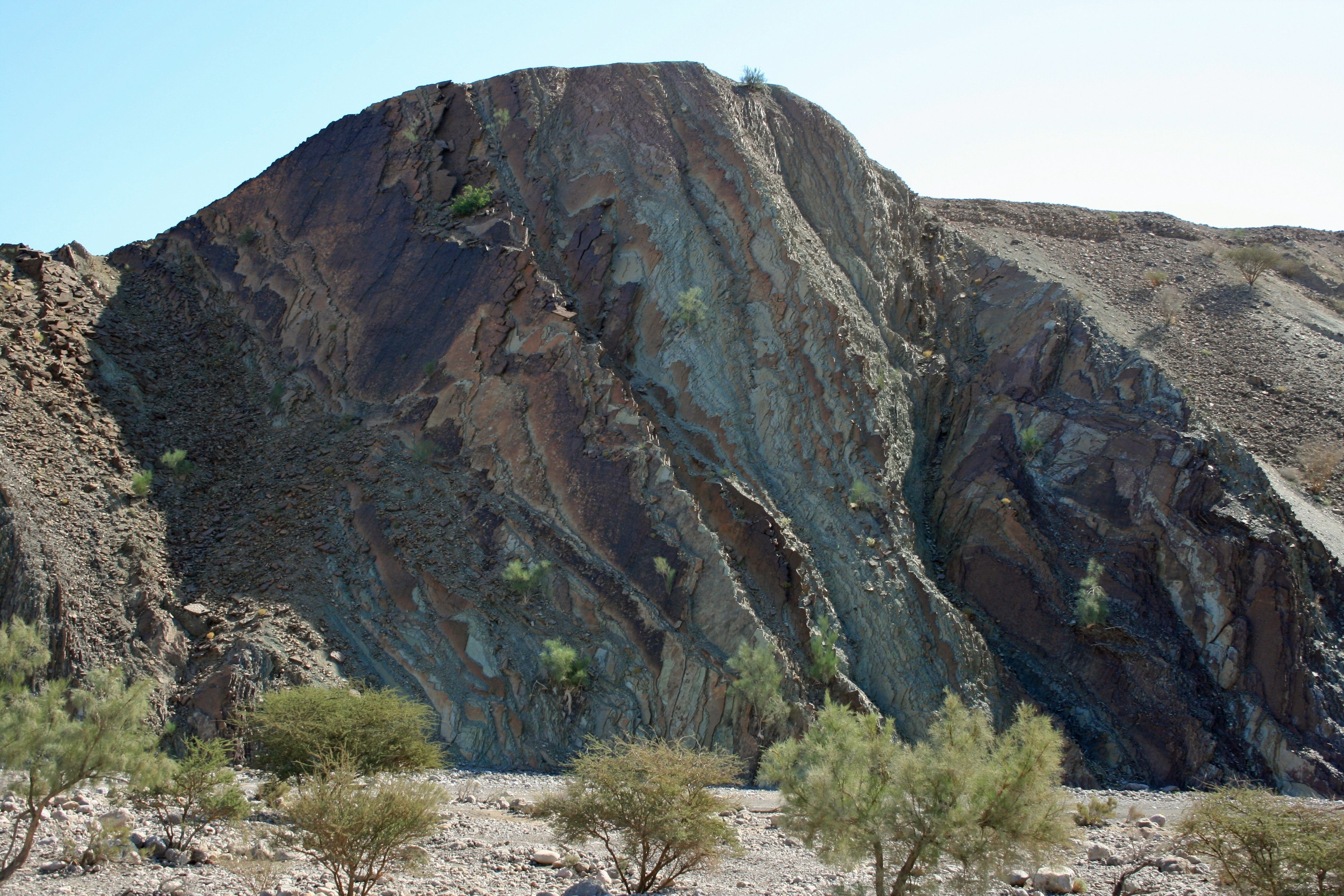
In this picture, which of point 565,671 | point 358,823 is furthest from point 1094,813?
point 358,823

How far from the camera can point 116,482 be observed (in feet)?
68.8

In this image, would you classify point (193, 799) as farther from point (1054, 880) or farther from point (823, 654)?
point (1054, 880)

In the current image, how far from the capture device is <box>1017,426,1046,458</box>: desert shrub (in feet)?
87.0

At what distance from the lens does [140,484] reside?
2108 cm

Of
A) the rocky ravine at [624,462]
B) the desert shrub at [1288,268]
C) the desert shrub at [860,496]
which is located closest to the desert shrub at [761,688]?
the rocky ravine at [624,462]

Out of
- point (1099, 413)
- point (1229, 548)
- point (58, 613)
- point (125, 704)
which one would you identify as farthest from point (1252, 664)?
point (58, 613)

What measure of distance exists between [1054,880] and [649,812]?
233 inches

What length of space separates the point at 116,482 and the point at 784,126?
21.8 meters

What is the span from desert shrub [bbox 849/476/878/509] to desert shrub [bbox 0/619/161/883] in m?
15.8

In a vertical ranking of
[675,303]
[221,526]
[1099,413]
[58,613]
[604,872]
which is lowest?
[604,872]

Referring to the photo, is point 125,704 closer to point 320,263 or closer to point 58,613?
point 58,613

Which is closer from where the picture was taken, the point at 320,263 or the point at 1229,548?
the point at 1229,548

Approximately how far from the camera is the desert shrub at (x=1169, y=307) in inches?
1292

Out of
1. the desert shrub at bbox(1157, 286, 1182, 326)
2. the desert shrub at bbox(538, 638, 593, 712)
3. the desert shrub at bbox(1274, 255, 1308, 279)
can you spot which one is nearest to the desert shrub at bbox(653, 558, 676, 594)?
the desert shrub at bbox(538, 638, 593, 712)
